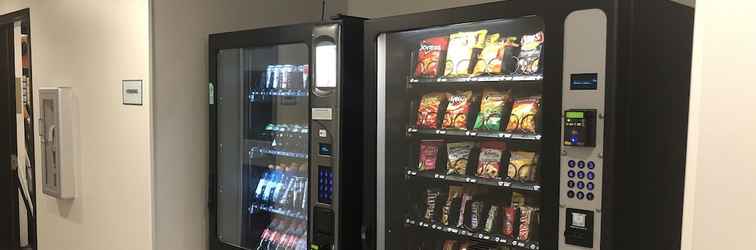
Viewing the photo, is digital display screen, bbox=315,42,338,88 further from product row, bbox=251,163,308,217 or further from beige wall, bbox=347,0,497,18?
beige wall, bbox=347,0,497,18

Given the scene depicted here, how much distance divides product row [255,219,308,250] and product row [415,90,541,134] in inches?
35.9

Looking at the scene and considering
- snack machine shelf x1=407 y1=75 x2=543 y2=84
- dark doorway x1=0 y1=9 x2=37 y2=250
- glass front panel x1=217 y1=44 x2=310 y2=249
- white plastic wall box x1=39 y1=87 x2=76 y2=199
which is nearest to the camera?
snack machine shelf x1=407 y1=75 x2=543 y2=84

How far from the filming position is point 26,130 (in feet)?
13.3

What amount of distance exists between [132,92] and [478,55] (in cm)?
180

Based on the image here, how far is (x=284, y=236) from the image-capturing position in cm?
291

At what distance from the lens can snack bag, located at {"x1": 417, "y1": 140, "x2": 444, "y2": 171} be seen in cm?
234

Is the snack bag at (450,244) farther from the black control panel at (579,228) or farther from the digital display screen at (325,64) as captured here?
the digital display screen at (325,64)

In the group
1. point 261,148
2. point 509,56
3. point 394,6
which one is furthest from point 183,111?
point 509,56

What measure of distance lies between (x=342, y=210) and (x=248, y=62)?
1.04 m

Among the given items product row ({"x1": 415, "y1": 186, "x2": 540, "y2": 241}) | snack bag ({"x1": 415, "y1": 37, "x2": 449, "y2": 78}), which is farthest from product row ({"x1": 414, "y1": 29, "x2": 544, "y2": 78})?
product row ({"x1": 415, "y1": 186, "x2": 540, "y2": 241})

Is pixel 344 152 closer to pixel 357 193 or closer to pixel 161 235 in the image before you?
pixel 357 193

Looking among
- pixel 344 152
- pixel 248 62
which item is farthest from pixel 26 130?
pixel 344 152

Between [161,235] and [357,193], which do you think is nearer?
[357,193]

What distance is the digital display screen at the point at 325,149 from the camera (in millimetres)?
2404
